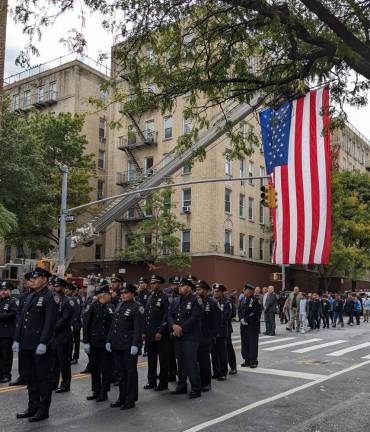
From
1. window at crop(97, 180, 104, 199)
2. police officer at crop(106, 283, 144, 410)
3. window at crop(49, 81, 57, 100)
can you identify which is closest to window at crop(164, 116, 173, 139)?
window at crop(97, 180, 104, 199)

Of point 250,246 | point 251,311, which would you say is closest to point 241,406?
point 251,311

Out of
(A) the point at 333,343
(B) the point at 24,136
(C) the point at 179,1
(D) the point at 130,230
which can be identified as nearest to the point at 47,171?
(B) the point at 24,136

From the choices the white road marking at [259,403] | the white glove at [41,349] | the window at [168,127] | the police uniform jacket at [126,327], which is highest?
the window at [168,127]

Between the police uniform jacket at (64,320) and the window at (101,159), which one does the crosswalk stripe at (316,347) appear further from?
the window at (101,159)

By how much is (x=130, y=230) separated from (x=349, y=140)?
3039 centimetres

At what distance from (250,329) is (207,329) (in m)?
2.74

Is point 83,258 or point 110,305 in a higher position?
point 83,258

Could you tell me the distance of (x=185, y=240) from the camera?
40844 millimetres

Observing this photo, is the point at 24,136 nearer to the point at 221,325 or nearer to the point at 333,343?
the point at 333,343

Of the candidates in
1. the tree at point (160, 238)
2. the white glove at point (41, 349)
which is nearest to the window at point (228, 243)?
the tree at point (160, 238)

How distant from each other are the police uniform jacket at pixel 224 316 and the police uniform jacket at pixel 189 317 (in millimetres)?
1514

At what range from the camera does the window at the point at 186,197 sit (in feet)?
135

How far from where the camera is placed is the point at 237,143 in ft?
36.1

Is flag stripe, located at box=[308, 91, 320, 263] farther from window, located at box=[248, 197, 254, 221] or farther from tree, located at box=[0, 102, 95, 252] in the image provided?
window, located at box=[248, 197, 254, 221]
